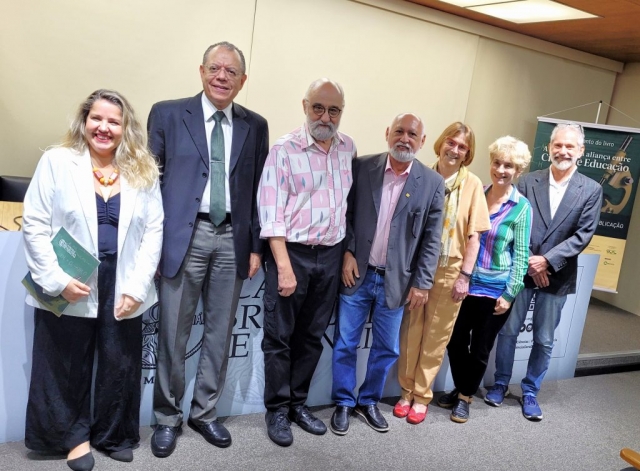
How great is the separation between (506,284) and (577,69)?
14.1 ft

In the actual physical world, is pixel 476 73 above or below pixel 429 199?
above

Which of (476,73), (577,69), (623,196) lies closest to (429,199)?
(476,73)

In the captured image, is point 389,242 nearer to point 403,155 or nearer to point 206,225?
point 403,155

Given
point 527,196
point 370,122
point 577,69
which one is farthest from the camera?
point 577,69

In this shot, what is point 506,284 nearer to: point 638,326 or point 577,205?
point 577,205

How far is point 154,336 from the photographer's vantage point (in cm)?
258

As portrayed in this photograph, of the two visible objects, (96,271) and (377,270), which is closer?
(96,271)

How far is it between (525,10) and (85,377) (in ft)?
14.3

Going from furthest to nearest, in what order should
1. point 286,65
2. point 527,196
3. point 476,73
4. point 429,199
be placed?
point 476,73, point 286,65, point 527,196, point 429,199

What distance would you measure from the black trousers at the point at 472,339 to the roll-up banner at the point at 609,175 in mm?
3056

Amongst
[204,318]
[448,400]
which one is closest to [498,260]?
[448,400]

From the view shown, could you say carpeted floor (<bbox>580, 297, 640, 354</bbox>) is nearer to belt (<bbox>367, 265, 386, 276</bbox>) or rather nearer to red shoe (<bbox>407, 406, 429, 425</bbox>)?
red shoe (<bbox>407, 406, 429, 425</bbox>)

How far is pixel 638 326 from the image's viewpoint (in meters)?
5.59

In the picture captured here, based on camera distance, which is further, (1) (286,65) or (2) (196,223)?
(1) (286,65)
